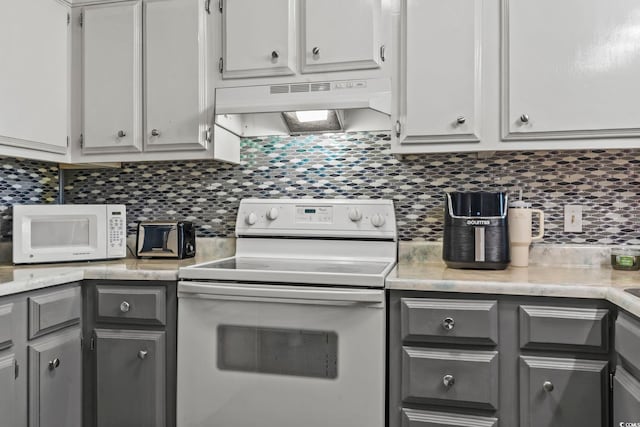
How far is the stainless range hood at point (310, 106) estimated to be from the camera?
1930 millimetres

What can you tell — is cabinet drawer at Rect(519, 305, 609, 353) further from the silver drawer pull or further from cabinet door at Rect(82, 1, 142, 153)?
cabinet door at Rect(82, 1, 142, 153)

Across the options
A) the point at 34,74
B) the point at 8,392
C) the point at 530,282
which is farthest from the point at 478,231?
the point at 34,74

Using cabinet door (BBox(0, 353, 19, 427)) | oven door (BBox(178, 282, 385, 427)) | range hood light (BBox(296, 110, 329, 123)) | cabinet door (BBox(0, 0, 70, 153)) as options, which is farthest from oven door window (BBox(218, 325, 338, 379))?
cabinet door (BBox(0, 0, 70, 153))

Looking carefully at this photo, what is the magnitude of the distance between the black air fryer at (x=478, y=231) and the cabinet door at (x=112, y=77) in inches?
57.4

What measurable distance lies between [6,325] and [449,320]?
1.48 metres

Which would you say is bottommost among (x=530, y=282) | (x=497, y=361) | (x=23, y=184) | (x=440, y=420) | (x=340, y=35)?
(x=440, y=420)

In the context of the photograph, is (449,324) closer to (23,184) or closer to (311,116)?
(311,116)

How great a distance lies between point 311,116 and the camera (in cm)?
218

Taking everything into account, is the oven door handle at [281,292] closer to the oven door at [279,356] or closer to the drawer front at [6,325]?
the oven door at [279,356]

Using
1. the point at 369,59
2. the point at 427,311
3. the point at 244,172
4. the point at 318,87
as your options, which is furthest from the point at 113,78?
the point at 427,311

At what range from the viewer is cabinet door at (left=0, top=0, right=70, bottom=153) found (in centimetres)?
193

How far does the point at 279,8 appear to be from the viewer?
80.1 inches

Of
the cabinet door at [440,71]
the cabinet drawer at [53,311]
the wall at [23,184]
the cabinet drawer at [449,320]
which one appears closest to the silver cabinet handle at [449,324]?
the cabinet drawer at [449,320]

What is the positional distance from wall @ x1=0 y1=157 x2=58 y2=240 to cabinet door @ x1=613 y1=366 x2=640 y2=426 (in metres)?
2.52
